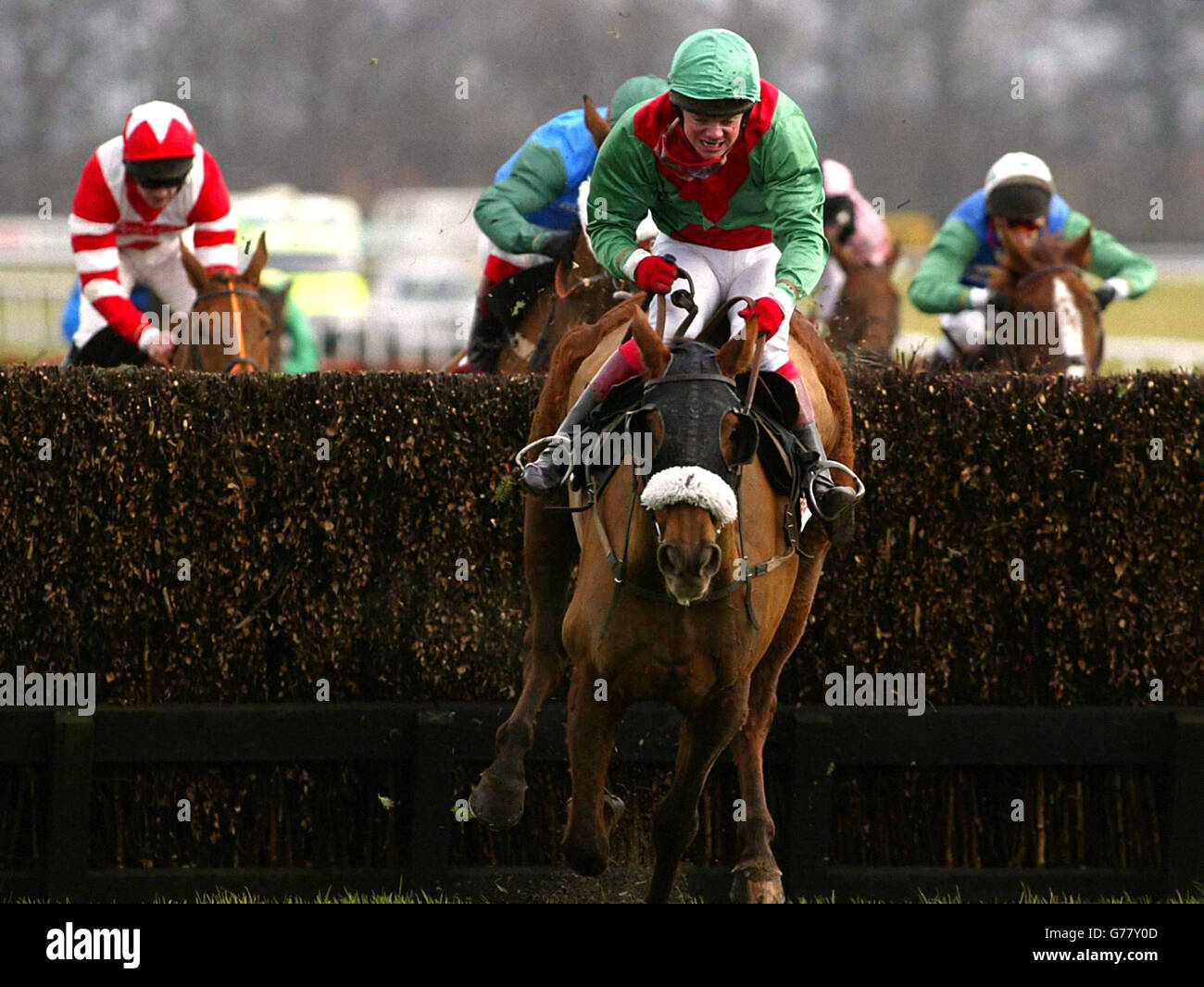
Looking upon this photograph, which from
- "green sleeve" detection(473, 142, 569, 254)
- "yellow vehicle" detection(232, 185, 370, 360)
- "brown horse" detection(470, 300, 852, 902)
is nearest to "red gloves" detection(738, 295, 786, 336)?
"brown horse" detection(470, 300, 852, 902)

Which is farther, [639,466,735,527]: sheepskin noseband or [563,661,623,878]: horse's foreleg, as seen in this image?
[563,661,623,878]: horse's foreleg

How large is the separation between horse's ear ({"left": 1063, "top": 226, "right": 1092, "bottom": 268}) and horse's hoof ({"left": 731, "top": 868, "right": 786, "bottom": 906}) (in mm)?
3869

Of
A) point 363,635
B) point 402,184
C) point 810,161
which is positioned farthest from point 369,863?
point 402,184

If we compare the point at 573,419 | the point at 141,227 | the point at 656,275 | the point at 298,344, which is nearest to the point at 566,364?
the point at 573,419

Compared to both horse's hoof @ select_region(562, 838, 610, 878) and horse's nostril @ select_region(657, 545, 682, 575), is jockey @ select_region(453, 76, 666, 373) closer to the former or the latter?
horse's hoof @ select_region(562, 838, 610, 878)

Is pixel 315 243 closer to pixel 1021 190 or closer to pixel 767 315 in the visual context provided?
pixel 1021 190

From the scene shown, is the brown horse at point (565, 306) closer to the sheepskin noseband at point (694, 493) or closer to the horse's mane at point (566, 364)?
the horse's mane at point (566, 364)

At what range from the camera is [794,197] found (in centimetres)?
574

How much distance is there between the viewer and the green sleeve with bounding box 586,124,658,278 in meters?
5.77

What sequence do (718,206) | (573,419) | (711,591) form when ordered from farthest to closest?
(718,206) < (573,419) < (711,591)

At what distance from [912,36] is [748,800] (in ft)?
99.7

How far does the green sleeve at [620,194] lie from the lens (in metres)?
5.77

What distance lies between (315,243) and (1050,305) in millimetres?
23311

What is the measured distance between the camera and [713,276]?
5.93m
